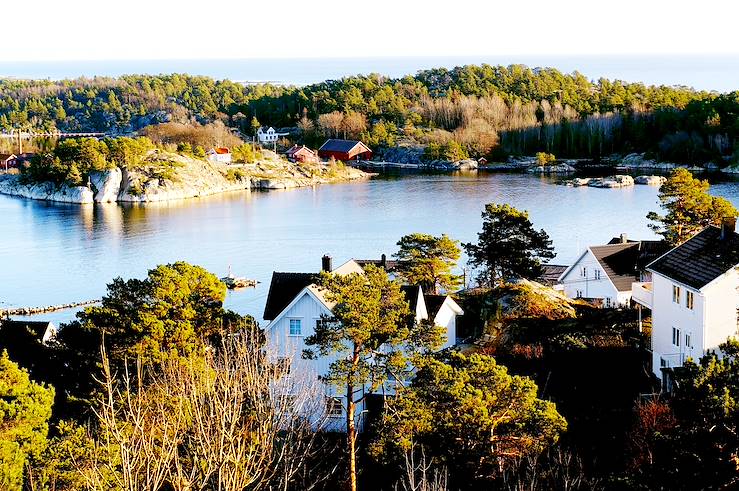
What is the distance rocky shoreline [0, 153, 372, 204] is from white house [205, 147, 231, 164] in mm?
741

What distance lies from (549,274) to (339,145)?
26.7m

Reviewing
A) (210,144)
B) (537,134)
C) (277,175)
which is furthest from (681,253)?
(537,134)

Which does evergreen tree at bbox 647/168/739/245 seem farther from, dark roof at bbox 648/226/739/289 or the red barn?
the red barn

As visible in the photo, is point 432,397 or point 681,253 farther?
point 681,253

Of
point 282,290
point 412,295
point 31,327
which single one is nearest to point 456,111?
point 31,327

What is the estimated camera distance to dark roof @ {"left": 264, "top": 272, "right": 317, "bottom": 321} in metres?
8.86

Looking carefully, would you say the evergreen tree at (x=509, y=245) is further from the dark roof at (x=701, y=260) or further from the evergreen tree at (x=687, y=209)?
the dark roof at (x=701, y=260)

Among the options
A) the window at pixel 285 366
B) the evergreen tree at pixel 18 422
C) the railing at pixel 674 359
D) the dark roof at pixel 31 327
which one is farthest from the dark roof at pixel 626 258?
the evergreen tree at pixel 18 422

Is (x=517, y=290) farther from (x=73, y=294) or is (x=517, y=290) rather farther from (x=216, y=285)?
(x=73, y=294)

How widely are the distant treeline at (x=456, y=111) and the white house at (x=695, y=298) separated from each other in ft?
96.0

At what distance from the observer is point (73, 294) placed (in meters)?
16.3

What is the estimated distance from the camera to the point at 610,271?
12.3 meters

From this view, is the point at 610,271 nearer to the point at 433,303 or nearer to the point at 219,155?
the point at 433,303

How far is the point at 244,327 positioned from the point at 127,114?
153 feet
